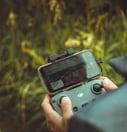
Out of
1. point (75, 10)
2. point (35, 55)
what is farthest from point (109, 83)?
point (75, 10)

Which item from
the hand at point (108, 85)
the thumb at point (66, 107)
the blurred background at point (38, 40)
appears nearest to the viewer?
the thumb at point (66, 107)

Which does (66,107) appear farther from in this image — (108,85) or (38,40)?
(38,40)

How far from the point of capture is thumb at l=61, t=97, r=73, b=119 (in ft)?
3.56

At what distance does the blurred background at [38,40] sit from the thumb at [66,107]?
4.49 ft

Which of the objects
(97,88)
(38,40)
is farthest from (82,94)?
(38,40)

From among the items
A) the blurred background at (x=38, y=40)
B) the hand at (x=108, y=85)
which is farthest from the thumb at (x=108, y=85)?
the blurred background at (x=38, y=40)

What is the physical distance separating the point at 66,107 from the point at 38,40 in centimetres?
212

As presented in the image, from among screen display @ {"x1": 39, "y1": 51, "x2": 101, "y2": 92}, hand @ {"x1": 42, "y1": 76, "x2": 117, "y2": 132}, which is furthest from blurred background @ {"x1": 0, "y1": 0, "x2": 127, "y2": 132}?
hand @ {"x1": 42, "y1": 76, "x2": 117, "y2": 132}

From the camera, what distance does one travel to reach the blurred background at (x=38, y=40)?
2.83 m

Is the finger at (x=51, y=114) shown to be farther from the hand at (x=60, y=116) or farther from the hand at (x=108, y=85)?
the hand at (x=108, y=85)

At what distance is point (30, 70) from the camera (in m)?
3.08

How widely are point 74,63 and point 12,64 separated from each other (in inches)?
74.2

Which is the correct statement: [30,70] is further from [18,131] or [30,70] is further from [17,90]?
[18,131]

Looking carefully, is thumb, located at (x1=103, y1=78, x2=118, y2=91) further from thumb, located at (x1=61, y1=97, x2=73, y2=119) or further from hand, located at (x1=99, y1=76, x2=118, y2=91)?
thumb, located at (x1=61, y1=97, x2=73, y2=119)
